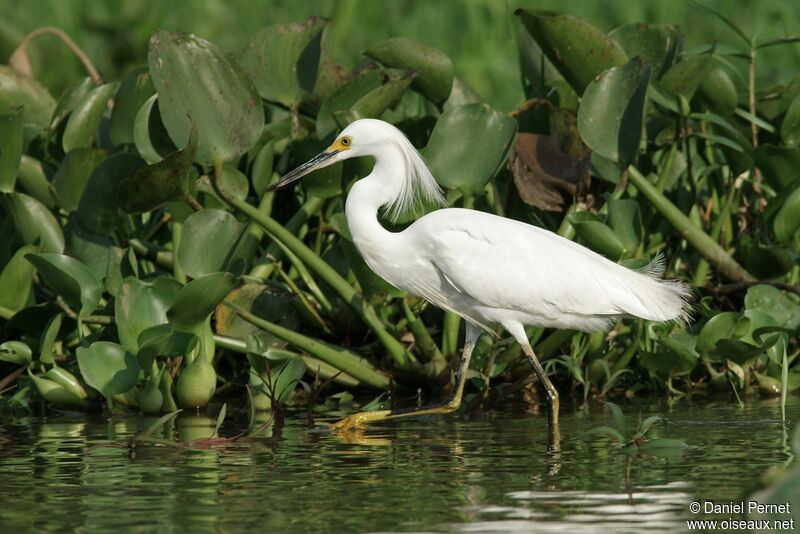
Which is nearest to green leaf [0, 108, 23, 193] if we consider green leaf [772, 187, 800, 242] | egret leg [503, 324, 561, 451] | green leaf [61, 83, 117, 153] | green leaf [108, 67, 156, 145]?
green leaf [61, 83, 117, 153]

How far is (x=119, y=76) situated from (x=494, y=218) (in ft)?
20.1

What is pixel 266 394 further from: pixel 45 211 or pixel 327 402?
pixel 45 211

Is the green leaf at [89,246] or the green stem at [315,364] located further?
the green leaf at [89,246]

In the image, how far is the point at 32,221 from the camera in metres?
7.48

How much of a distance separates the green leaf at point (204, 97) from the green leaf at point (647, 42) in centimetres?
222

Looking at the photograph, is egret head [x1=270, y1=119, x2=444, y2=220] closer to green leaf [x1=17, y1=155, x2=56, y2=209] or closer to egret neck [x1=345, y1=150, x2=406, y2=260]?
egret neck [x1=345, y1=150, x2=406, y2=260]

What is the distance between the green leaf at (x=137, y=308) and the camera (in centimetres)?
675

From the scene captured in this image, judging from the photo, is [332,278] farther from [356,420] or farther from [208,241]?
[356,420]

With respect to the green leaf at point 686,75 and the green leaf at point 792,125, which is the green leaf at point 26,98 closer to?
the green leaf at point 686,75

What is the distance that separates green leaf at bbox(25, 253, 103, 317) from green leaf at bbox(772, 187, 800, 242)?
3.64 meters

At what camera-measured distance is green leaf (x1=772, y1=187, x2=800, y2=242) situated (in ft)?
24.0

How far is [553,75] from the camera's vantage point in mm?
8562

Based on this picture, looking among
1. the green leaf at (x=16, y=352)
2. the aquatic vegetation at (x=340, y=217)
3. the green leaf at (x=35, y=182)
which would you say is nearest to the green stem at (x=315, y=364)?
the aquatic vegetation at (x=340, y=217)

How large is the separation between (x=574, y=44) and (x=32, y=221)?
313cm
